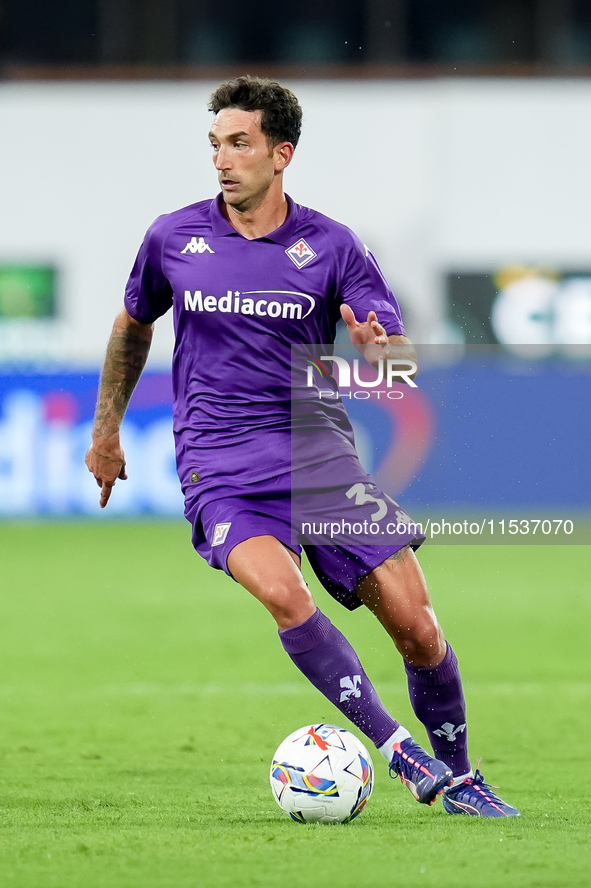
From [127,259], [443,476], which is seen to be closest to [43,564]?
[443,476]

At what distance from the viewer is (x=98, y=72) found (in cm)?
1784

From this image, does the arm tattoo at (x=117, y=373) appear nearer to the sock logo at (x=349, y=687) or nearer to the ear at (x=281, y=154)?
the ear at (x=281, y=154)

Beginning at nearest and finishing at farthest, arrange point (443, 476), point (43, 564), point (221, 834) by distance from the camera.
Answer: point (221, 834)
point (43, 564)
point (443, 476)

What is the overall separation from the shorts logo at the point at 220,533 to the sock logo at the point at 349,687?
0.54m

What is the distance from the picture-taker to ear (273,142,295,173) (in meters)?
4.54

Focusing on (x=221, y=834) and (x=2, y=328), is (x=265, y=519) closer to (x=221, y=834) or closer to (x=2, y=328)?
(x=221, y=834)

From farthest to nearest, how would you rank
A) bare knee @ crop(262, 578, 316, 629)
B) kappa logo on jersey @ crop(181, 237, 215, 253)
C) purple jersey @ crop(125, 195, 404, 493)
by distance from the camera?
kappa logo on jersey @ crop(181, 237, 215, 253) → purple jersey @ crop(125, 195, 404, 493) → bare knee @ crop(262, 578, 316, 629)

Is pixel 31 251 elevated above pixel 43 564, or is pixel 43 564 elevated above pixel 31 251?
pixel 31 251

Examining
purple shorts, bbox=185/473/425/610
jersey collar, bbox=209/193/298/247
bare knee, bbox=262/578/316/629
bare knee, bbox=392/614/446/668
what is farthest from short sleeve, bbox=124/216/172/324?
bare knee, bbox=392/614/446/668

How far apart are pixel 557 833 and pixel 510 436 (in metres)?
10.8

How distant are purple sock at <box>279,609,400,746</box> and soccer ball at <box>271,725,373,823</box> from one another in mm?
107

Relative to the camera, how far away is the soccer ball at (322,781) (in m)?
4.15

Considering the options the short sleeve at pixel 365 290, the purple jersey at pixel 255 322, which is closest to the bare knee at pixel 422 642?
the purple jersey at pixel 255 322

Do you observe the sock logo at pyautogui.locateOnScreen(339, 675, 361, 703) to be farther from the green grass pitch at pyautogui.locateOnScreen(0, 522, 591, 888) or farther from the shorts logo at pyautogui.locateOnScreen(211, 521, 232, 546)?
the shorts logo at pyautogui.locateOnScreen(211, 521, 232, 546)
